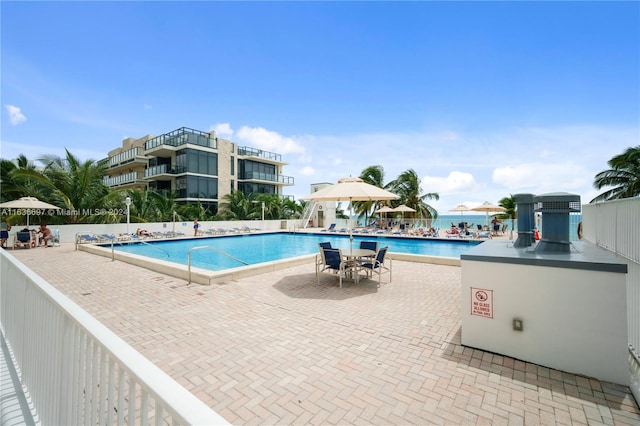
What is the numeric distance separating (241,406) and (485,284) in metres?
3.11

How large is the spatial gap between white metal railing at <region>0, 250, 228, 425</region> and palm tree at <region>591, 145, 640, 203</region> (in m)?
28.4

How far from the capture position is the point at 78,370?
166cm

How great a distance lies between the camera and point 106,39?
10.6m

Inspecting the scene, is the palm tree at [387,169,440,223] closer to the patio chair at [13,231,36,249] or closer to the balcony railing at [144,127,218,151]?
the balcony railing at [144,127,218,151]

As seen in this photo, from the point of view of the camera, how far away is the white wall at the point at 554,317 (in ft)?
9.62

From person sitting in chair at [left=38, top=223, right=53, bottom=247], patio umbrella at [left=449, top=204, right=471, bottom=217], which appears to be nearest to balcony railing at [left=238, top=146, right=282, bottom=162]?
person sitting in chair at [left=38, top=223, right=53, bottom=247]

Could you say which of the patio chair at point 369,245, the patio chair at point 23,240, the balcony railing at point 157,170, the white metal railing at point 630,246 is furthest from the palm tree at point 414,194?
the patio chair at point 23,240

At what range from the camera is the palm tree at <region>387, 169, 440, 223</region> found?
2734 centimetres

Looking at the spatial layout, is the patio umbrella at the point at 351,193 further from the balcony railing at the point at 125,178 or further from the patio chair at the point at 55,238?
the balcony railing at the point at 125,178

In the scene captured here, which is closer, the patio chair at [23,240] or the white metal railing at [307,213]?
the patio chair at [23,240]

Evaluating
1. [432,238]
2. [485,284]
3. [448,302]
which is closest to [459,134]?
[432,238]

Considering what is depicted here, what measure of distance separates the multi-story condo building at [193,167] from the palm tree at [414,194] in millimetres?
16104

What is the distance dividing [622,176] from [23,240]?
132 ft

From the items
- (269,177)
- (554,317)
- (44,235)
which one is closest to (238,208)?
(269,177)
